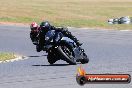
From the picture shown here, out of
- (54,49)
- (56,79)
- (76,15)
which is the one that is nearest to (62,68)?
(54,49)

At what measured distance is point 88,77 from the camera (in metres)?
10.5

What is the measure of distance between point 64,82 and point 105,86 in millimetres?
1324

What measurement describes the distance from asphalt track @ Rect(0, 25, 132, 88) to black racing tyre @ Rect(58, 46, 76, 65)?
0.21 meters

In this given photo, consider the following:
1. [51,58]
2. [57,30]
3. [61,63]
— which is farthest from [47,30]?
[61,63]

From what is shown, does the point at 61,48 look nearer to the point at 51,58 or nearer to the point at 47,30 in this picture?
the point at 51,58

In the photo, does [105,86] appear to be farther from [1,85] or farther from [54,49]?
[54,49]

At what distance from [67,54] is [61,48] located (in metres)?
0.29

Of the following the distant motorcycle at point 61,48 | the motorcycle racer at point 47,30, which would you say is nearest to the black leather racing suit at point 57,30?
the motorcycle racer at point 47,30

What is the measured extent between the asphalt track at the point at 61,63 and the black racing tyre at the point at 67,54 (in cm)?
21

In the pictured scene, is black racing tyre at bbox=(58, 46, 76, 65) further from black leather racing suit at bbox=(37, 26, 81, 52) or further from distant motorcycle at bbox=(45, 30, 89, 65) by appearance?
black leather racing suit at bbox=(37, 26, 81, 52)

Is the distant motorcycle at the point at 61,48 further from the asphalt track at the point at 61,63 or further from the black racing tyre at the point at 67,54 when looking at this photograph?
the asphalt track at the point at 61,63

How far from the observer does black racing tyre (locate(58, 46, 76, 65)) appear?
18942mm

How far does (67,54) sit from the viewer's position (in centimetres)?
1914

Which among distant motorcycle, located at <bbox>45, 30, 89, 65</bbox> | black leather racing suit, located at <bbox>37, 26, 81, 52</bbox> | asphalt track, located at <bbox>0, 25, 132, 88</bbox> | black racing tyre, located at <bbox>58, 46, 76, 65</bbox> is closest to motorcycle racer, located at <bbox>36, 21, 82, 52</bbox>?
black leather racing suit, located at <bbox>37, 26, 81, 52</bbox>
